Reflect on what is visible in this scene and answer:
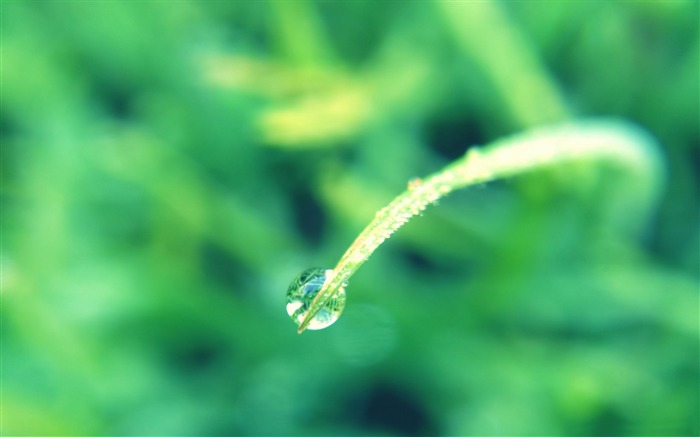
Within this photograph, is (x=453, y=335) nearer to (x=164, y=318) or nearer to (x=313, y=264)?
(x=313, y=264)

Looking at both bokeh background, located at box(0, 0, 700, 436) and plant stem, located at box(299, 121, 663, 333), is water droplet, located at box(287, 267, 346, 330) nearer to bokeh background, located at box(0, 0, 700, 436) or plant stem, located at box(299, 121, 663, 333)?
plant stem, located at box(299, 121, 663, 333)

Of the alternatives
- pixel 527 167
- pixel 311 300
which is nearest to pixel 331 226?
pixel 527 167

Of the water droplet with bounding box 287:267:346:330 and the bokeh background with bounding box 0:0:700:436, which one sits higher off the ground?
the bokeh background with bounding box 0:0:700:436

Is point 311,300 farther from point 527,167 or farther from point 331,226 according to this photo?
point 331,226

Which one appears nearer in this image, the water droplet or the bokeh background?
the water droplet

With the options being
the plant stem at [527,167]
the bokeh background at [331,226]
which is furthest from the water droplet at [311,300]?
the bokeh background at [331,226]

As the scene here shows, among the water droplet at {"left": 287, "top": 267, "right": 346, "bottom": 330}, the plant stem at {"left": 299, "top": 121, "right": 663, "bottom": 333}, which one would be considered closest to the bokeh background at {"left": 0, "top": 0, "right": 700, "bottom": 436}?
the plant stem at {"left": 299, "top": 121, "right": 663, "bottom": 333}
